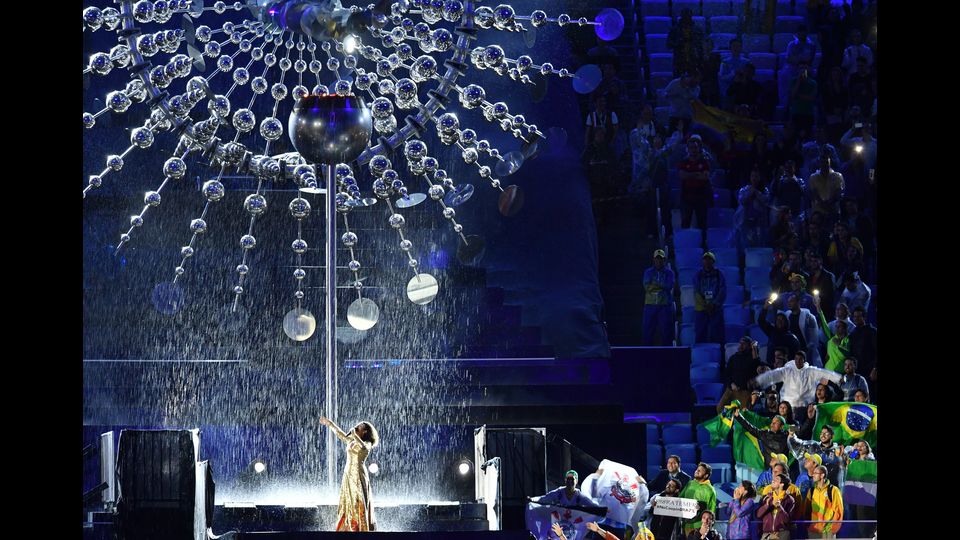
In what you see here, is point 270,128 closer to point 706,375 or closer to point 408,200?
point 408,200

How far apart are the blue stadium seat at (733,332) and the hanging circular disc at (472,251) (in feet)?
5.31

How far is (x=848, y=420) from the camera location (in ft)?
26.2

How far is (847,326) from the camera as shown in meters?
8.66

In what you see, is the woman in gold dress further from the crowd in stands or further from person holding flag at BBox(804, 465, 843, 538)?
the crowd in stands

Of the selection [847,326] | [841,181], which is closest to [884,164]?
[847,326]

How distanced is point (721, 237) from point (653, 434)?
5.36 feet

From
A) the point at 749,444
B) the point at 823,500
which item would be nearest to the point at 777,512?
the point at 823,500

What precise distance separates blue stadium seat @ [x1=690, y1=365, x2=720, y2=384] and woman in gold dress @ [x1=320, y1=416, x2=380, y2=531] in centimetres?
345

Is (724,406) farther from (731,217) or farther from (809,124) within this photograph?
(809,124)

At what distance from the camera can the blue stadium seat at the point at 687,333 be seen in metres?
9.13

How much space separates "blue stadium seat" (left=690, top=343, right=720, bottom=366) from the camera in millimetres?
8961

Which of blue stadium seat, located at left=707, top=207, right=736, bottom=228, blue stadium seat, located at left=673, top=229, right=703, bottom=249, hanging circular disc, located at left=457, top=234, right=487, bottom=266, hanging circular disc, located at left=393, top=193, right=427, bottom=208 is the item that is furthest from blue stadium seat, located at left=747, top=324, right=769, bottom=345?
hanging circular disc, located at left=393, top=193, right=427, bottom=208

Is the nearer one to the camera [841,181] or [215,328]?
[215,328]

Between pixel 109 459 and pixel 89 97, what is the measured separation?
2.64 meters
